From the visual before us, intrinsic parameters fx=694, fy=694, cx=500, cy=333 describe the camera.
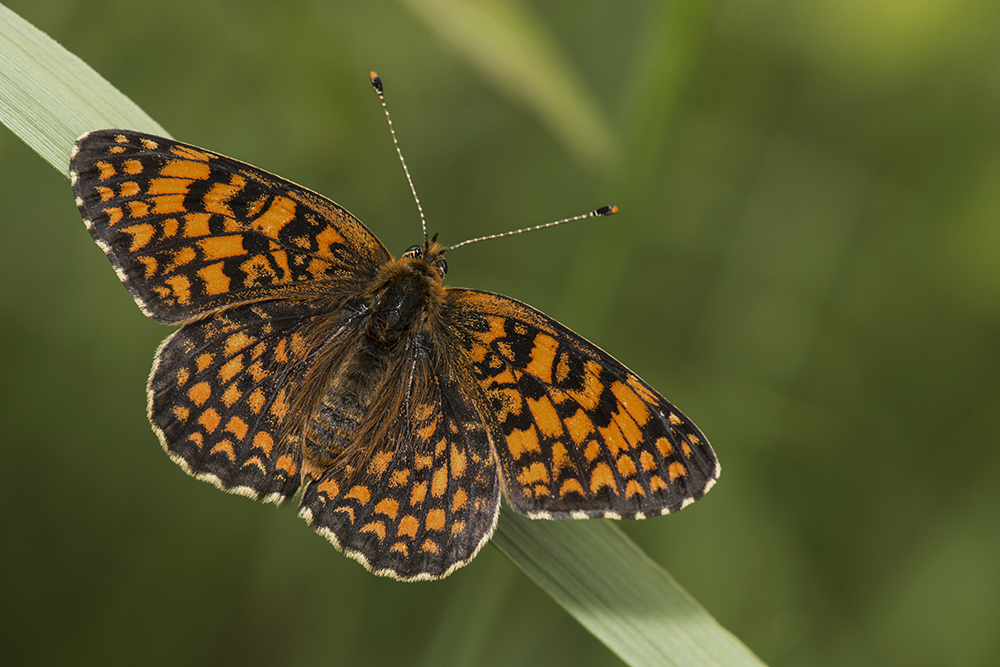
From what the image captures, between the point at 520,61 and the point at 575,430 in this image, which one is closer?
the point at 575,430

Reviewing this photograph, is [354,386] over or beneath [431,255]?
beneath

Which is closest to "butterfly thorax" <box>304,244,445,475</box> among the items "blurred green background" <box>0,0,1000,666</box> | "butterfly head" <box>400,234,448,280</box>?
"butterfly head" <box>400,234,448,280</box>

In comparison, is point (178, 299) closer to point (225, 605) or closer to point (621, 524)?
point (225, 605)

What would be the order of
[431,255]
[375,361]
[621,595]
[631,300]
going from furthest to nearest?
[631,300] < [431,255] < [375,361] < [621,595]

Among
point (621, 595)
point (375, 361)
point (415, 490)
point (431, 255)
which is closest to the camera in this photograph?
point (621, 595)

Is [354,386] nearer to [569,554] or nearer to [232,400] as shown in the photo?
[232,400]

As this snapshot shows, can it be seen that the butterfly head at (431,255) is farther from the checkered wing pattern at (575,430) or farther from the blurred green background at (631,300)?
the blurred green background at (631,300)

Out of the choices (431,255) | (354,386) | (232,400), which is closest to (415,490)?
(354,386)
